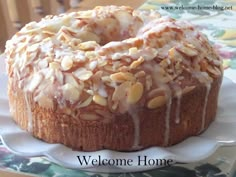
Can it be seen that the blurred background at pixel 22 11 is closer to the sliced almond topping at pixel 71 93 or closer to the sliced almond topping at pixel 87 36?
the sliced almond topping at pixel 87 36

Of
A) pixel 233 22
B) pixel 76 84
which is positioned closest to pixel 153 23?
pixel 76 84

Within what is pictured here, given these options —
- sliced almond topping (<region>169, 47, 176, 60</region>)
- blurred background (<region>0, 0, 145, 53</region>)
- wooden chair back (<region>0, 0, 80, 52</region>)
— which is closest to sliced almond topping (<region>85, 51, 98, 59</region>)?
sliced almond topping (<region>169, 47, 176, 60</region>)

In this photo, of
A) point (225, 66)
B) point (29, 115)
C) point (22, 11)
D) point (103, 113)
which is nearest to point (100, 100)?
point (103, 113)

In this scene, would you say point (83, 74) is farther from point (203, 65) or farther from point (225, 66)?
point (225, 66)

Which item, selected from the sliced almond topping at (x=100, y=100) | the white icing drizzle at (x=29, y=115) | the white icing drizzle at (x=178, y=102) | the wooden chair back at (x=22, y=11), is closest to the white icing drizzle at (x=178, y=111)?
the white icing drizzle at (x=178, y=102)

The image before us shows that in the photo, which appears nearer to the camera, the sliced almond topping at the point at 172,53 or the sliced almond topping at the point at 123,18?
the sliced almond topping at the point at 172,53

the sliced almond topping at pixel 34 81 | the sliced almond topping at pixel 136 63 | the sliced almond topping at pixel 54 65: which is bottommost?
the sliced almond topping at pixel 34 81

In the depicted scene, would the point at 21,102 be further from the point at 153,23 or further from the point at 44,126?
the point at 153,23

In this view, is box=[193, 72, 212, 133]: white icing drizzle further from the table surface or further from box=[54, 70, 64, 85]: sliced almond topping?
box=[54, 70, 64, 85]: sliced almond topping
